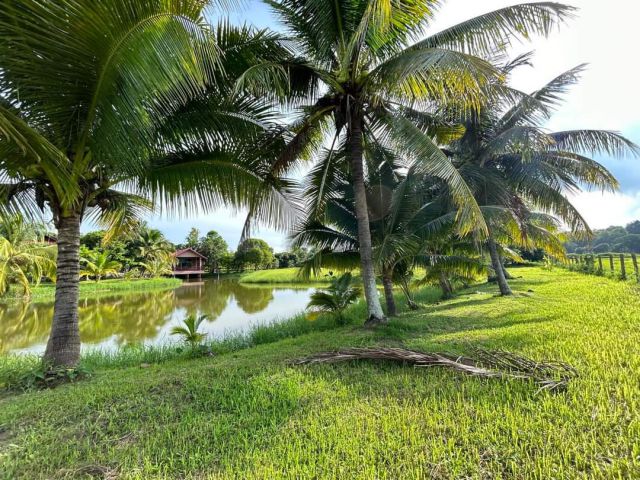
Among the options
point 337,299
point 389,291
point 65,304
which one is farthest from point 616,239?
point 65,304

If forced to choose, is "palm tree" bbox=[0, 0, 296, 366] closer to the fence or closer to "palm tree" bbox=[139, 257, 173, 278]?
the fence

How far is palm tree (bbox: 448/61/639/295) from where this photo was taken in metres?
8.78

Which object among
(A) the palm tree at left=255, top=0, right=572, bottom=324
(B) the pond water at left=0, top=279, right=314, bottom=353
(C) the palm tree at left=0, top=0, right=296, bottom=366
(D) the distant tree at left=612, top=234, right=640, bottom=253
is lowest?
(B) the pond water at left=0, top=279, right=314, bottom=353

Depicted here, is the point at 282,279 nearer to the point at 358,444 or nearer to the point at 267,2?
the point at 267,2

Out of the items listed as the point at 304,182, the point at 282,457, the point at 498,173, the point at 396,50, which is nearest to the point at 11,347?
the point at 304,182

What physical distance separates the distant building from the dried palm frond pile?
1435 inches

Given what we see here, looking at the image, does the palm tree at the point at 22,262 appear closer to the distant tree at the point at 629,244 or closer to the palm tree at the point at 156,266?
the palm tree at the point at 156,266

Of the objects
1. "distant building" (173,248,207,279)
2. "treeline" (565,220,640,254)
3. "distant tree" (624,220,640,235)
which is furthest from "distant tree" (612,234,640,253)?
"distant building" (173,248,207,279)

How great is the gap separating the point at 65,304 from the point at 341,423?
411cm

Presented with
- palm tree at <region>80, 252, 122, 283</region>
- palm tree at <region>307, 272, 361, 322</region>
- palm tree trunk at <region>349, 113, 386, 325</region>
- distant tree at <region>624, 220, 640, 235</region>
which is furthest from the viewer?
distant tree at <region>624, 220, 640, 235</region>

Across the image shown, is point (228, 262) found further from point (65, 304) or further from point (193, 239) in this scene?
point (65, 304)

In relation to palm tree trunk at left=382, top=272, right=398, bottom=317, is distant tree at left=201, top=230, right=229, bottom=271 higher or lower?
higher

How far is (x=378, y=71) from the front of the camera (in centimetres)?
511

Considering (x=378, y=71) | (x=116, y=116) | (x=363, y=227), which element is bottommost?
(x=363, y=227)
